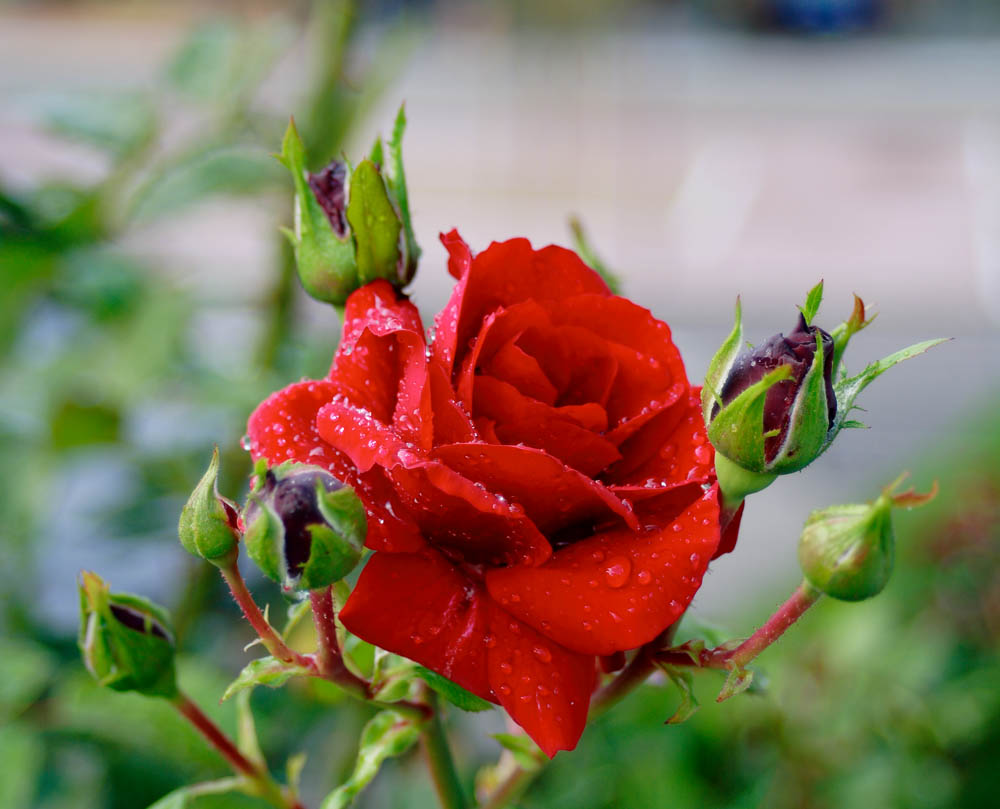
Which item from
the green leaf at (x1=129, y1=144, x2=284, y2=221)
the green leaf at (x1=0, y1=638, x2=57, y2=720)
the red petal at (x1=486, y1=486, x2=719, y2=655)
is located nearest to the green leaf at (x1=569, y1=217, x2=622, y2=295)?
the red petal at (x1=486, y1=486, x2=719, y2=655)

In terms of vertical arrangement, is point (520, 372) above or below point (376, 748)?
above

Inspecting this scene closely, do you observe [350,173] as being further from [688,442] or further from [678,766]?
[678,766]

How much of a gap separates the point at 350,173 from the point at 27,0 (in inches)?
287

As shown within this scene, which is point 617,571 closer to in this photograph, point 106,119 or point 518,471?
point 518,471

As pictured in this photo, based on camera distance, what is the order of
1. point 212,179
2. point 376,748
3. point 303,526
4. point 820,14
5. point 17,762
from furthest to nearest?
point 820,14 < point 212,179 < point 17,762 < point 376,748 < point 303,526

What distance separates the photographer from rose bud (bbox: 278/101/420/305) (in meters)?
0.46

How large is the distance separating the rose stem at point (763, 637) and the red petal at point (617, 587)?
→ 6 cm

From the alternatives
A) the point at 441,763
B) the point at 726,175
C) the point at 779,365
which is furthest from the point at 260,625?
the point at 726,175

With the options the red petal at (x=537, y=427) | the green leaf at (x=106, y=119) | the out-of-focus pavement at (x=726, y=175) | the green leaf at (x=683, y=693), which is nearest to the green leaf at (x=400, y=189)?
the red petal at (x=537, y=427)

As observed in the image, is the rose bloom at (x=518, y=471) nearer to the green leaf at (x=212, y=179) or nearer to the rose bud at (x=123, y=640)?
the rose bud at (x=123, y=640)

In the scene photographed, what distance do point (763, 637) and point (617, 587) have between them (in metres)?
0.08

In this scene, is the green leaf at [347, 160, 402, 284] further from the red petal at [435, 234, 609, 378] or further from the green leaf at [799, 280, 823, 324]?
the green leaf at [799, 280, 823, 324]

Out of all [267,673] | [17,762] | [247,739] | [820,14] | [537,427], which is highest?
[820,14]

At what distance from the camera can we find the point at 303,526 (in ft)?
1.17
